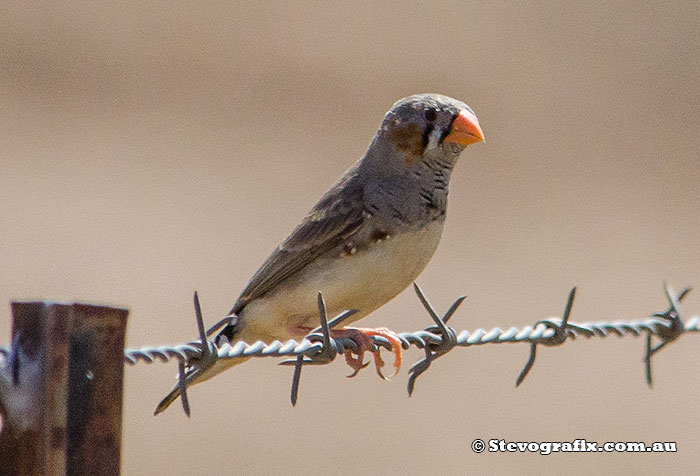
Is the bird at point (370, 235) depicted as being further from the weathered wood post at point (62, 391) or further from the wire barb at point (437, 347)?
the weathered wood post at point (62, 391)

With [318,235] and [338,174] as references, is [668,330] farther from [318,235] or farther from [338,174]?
[338,174]

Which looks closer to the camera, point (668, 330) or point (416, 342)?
point (416, 342)

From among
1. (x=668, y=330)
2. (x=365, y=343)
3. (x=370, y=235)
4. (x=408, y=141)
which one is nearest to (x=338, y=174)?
(x=408, y=141)

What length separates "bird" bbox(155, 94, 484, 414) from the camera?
4582 millimetres

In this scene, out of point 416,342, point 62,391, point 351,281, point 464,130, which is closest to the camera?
point 62,391

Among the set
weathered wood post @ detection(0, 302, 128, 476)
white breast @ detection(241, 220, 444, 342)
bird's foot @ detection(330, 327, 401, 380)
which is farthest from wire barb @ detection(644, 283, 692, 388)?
weathered wood post @ detection(0, 302, 128, 476)

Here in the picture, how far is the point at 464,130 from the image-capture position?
189 inches

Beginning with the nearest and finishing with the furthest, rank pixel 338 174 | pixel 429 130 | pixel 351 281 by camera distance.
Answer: pixel 351 281, pixel 429 130, pixel 338 174

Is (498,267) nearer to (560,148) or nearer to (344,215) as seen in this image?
(560,148)

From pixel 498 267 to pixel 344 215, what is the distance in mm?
8191

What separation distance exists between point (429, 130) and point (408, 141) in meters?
0.11

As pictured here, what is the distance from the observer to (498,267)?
41.8ft

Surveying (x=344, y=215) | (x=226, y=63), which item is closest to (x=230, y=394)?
(x=344, y=215)

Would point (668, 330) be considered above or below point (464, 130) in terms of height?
below
